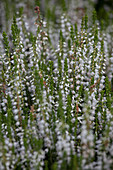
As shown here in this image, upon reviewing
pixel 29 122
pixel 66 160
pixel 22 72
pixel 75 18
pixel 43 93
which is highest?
pixel 75 18

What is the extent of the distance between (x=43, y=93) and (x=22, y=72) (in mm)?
921

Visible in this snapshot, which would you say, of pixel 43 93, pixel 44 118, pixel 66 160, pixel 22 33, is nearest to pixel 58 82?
pixel 43 93

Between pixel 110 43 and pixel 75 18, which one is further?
pixel 75 18

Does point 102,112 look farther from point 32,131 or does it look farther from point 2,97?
point 2,97

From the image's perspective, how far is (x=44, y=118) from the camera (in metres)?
3.23

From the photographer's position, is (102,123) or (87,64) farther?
(87,64)

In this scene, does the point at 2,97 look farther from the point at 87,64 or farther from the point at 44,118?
the point at 87,64

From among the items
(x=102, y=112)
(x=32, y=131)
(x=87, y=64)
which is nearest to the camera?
(x=32, y=131)

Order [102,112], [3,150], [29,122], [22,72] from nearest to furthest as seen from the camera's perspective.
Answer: [3,150]
[29,122]
[102,112]
[22,72]

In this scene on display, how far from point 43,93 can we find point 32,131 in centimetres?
57

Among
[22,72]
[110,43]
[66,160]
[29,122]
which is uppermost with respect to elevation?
[110,43]

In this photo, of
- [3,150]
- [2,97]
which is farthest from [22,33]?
[3,150]

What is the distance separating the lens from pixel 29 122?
11.4 ft

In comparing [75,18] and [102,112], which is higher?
[75,18]
